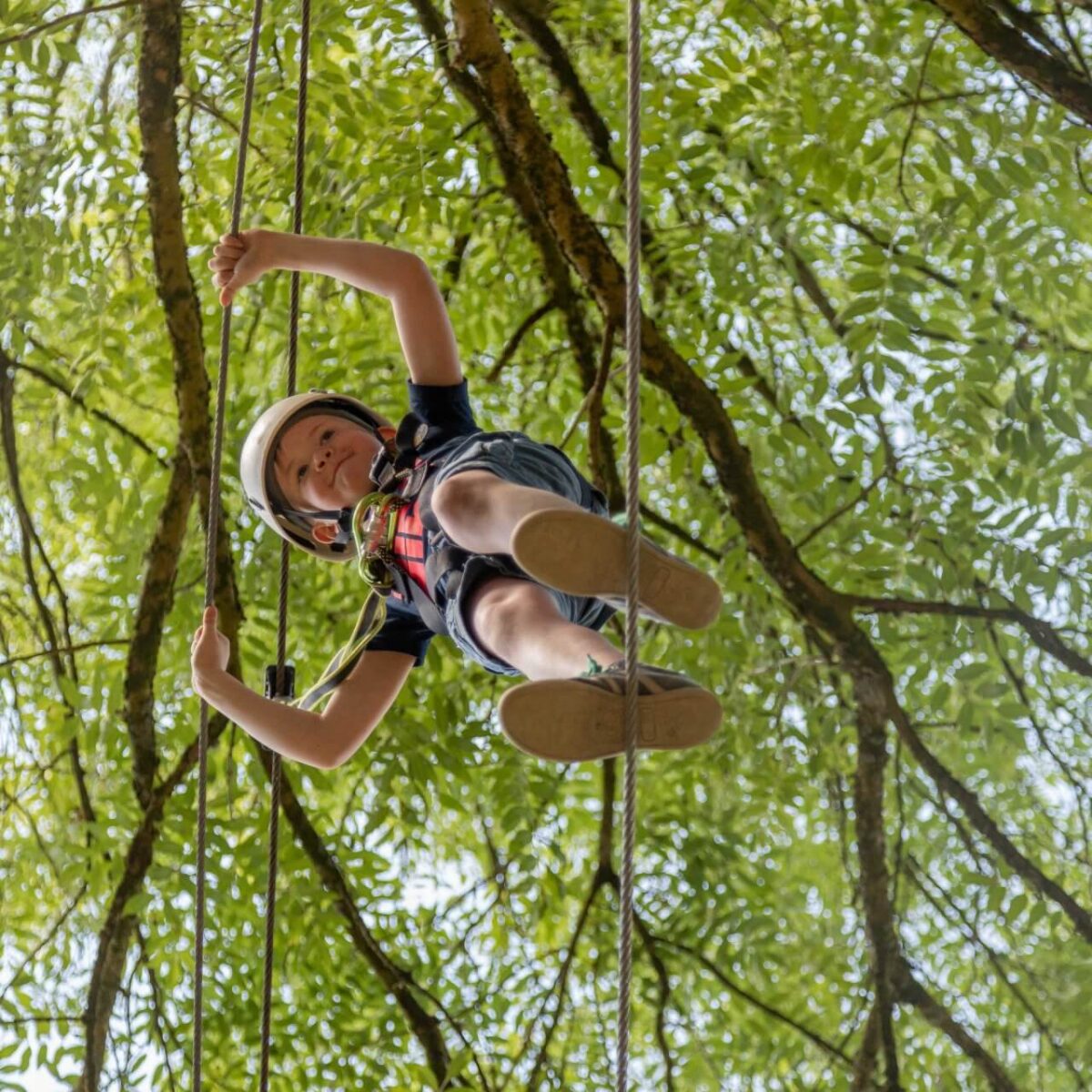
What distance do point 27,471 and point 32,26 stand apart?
Result: 135 cm

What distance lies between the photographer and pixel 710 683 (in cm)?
366

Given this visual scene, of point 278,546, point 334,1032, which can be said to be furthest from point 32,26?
point 334,1032

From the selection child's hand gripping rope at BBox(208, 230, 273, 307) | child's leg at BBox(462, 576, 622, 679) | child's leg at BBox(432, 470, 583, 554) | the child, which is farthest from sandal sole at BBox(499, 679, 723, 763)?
child's hand gripping rope at BBox(208, 230, 273, 307)

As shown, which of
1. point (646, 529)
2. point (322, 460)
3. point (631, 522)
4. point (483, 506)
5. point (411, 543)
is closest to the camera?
point (631, 522)

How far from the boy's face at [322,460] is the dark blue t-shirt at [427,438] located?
126mm

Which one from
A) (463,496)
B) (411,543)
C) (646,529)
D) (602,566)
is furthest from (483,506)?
(646,529)

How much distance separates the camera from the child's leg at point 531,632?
1783 millimetres

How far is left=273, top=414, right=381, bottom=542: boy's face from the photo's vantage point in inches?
96.0

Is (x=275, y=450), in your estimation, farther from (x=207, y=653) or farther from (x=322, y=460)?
(x=207, y=653)

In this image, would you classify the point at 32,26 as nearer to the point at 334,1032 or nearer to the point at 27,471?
the point at 27,471

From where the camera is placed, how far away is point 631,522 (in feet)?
4.85

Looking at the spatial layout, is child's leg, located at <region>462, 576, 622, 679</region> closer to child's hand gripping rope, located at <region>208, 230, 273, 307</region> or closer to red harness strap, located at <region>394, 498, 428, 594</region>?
red harness strap, located at <region>394, 498, 428, 594</region>

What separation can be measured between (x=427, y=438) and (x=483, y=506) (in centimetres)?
53

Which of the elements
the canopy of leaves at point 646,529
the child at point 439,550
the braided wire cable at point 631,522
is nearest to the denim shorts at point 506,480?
the child at point 439,550
